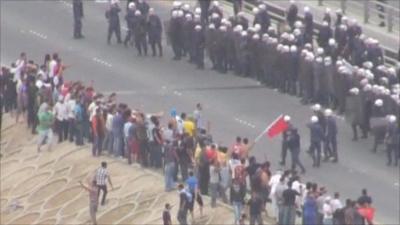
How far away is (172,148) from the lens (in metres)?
52.7

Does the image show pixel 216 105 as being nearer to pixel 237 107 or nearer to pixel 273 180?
pixel 237 107

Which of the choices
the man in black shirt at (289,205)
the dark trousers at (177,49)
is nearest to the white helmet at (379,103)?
the man in black shirt at (289,205)

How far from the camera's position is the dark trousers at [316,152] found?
179ft

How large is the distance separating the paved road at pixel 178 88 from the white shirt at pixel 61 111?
3.77 m

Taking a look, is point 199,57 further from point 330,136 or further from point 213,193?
point 213,193

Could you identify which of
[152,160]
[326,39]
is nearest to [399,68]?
[326,39]

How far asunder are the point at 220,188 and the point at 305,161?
405 cm

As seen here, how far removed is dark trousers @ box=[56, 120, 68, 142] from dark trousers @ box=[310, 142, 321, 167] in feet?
20.8

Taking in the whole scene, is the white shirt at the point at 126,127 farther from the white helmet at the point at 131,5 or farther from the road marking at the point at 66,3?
the road marking at the point at 66,3

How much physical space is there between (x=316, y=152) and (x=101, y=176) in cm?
539

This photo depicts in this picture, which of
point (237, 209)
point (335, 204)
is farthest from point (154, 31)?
Answer: point (335, 204)

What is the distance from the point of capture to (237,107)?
2359 inches

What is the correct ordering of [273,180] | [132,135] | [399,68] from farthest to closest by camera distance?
A: [399,68] < [132,135] < [273,180]

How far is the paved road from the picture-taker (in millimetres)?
54406
